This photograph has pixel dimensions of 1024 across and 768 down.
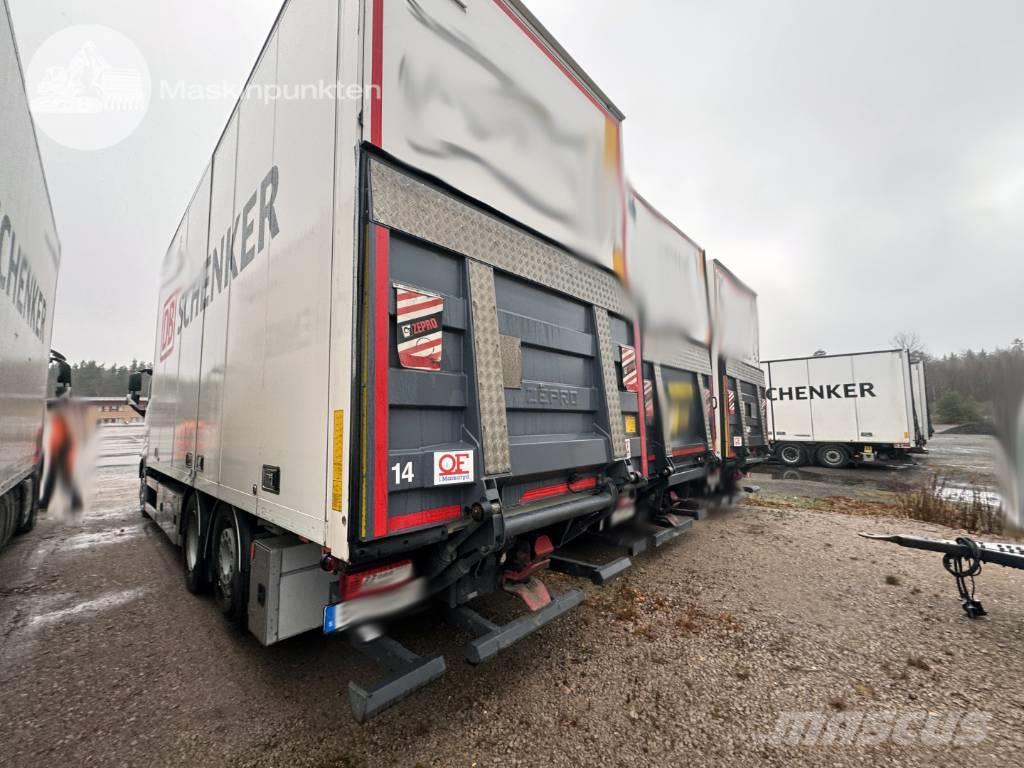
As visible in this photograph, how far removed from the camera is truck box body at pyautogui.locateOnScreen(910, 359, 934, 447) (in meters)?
13.4

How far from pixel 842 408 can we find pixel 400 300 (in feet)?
52.9

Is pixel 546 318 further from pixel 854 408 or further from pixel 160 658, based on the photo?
pixel 854 408

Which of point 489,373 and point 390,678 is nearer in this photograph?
point 390,678

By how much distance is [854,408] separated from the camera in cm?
1344

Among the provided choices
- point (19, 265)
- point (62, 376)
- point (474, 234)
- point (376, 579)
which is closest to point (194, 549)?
point (376, 579)

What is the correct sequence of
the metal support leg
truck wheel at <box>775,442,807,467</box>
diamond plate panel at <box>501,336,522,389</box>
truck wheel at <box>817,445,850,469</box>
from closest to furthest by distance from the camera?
diamond plate panel at <box>501,336,522,389</box>, the metal support leg, truck wheel at <box>817,445,850,469</box>, truck wheel at <box>775,442,807,467</box>

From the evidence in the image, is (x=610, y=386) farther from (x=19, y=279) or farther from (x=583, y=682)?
(x=19, y=279)

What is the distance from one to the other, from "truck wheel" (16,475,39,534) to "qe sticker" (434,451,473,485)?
7.52 meters

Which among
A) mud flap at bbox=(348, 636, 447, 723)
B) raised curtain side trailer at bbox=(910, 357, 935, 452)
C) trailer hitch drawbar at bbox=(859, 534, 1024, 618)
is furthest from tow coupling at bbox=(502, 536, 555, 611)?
raised curtain side trailer at bbox=(910, 357, 935, 452)

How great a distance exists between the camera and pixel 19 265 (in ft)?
12.3

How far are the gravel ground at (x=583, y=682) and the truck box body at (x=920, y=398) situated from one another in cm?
1229

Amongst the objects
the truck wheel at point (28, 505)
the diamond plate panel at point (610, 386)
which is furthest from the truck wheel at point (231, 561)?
the truck wheel at point (28, 505)

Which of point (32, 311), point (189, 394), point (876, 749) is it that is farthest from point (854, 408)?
point (32, 311)

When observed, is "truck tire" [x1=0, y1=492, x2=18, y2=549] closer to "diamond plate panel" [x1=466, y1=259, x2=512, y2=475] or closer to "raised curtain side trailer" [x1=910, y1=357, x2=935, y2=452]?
"diamond plate panel" [x1=466, y1=259, x2=512, y2=475]
